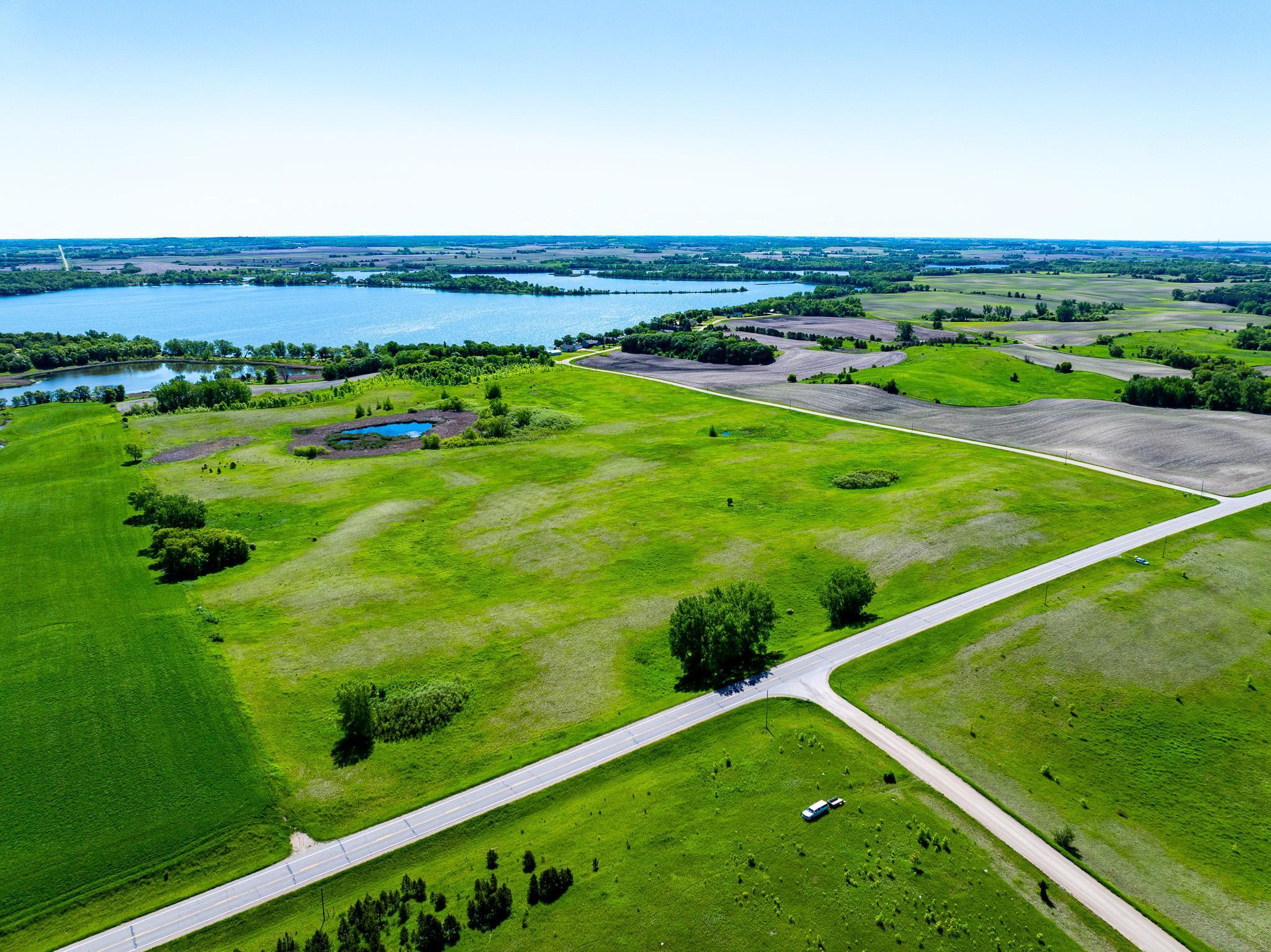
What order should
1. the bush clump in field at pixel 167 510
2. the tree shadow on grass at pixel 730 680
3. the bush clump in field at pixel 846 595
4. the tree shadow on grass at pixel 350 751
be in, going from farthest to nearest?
Result: the bush clump in field at pixel 167 510 < the bush clump in field at pixel 846 595 < the tree shadow on grass at pixel 730 680 < the tree shadow on grass at pixel 350 751

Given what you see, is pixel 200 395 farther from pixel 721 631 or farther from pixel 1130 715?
pixel 1130 715

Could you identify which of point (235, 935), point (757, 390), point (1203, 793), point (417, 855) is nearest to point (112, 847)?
point (235, 935)

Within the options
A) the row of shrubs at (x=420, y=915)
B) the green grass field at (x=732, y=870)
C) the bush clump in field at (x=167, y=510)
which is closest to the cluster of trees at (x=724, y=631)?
the green grass field at (x=732, y=870)

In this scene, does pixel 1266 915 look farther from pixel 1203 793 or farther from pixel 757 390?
pixel 757 390

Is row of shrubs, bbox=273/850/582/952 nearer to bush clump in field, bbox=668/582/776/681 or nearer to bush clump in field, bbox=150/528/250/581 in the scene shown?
bush clump in field, bbox=668/582/776/681

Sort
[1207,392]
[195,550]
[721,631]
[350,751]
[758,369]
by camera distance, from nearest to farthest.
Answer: [350,751], [721,631], [195,550], [1207,392], [758,369]

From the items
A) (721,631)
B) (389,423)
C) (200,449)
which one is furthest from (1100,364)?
(200,449)

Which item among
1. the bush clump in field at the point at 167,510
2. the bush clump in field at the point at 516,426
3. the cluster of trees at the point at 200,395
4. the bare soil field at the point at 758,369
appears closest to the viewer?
the bush clump in field at the point at 167,510

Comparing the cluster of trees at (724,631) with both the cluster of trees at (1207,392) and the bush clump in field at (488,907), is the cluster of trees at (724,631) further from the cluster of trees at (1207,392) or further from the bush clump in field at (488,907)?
the cluster of trees at (1207,392)
